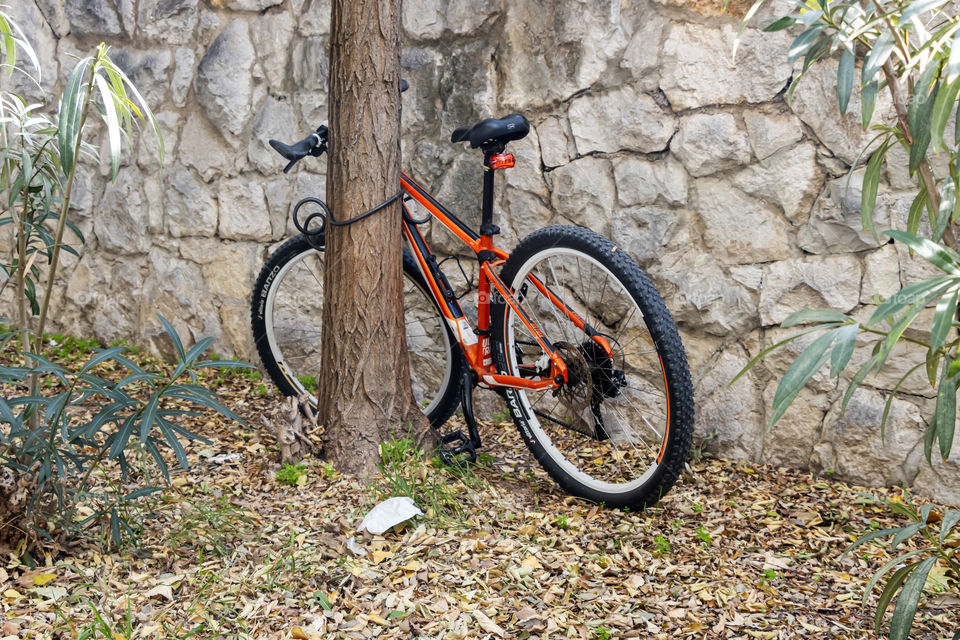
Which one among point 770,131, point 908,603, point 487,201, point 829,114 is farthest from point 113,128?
point 829,114

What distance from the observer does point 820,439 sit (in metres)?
2.64

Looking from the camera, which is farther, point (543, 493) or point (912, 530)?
point (543, 493)

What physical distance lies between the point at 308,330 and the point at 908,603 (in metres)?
2.52

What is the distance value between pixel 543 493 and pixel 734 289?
37.0 inches

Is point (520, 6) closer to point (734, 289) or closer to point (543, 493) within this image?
point (734, 289)

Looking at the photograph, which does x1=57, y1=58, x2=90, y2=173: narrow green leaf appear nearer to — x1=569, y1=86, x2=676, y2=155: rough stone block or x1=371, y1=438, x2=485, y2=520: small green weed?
x1=371, y1=438, x2=485, y2=520: small green weed

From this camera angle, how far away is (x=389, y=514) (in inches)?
89.4

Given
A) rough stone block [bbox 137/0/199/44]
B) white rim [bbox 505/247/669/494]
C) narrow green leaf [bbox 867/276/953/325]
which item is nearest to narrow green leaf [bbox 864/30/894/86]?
narrow green leaf [bbox 867/276/953/325]

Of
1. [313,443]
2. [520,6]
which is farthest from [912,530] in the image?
[520,6]

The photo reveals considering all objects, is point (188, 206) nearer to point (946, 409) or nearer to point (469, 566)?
point (469, 566)

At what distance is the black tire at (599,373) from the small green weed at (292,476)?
71 centimetres

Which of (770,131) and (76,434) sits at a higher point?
(770,131)

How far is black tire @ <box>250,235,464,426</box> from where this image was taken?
9.74ft

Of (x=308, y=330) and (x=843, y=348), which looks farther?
(x=308, y=330)
